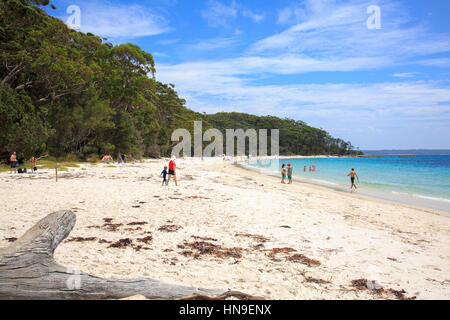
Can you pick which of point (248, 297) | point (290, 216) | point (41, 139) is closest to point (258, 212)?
point (290, 216)

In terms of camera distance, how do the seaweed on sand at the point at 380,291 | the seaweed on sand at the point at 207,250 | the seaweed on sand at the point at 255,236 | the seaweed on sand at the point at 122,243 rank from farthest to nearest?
the seaweed on sand at the point at 255,236, the seaweed on sand at the point at 122,243, the seaweed on sand at the point at 207,250, the seaweed on sand at the point at 380,291

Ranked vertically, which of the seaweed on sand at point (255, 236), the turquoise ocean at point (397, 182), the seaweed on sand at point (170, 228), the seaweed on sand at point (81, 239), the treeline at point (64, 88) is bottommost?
the turquoise ocean at point (397, 182)

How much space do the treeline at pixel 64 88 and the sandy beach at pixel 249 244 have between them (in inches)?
438

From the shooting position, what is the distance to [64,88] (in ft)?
77.2

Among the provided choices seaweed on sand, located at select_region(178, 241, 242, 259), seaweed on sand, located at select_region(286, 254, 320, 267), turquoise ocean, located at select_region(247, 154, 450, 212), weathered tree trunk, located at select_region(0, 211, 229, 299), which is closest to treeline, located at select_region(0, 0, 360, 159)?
seaweed on sand, located at select_region(178, 241, 242, 259)

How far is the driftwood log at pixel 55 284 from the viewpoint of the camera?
9.05 feet

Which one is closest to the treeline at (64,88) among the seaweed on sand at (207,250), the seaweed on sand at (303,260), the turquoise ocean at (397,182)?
the seaweed on sand at (207,250)

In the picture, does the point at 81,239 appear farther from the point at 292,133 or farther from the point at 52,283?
the point at 292,133

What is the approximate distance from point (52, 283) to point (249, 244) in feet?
12.3

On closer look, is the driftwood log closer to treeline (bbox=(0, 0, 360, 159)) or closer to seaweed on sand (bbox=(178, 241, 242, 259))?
seaweed on sand (bbox=(178, 241, 242, 259))

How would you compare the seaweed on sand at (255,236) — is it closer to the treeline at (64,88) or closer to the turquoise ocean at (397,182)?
the turquoise ocean at (397,182)

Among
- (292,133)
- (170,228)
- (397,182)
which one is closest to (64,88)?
(170,228)
